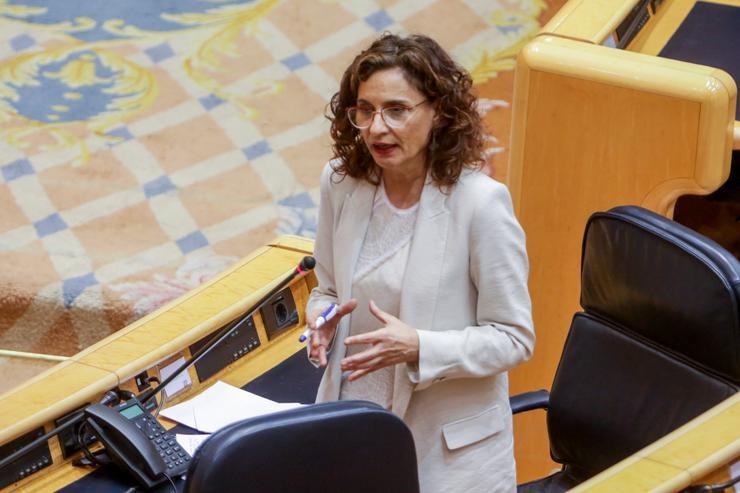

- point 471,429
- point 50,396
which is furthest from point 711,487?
point 50,396

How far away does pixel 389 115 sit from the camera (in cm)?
175

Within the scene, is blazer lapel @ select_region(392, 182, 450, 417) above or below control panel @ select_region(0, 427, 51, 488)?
above

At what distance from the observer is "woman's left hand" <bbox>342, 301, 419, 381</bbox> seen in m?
1.70

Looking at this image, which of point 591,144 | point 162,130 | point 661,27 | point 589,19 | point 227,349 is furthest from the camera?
point 162,130

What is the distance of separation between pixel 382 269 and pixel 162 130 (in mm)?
2274

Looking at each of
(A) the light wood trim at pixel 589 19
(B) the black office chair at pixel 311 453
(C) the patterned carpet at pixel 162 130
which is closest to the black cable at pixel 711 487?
(B) the black office chair at pixel 311 453

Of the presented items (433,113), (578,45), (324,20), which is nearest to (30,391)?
(433,113)

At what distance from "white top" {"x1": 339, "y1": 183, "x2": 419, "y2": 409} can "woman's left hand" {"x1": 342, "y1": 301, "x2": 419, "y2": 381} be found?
73 mm

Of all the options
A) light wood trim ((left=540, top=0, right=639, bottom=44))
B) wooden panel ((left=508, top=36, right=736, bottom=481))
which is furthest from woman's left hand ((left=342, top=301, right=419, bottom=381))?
light wood trim ((left=540, top=0, right=639, bottom=44))

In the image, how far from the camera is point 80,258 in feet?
11.6

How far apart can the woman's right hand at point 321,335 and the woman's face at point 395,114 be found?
207 mm

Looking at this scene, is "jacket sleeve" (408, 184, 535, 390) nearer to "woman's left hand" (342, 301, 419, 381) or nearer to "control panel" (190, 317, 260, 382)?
"woman's left hand" (342, 301, 419, 381)

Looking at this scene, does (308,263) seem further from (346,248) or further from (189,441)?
(189,441)

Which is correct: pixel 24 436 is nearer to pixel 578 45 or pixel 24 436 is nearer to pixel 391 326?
pixel 391 326
